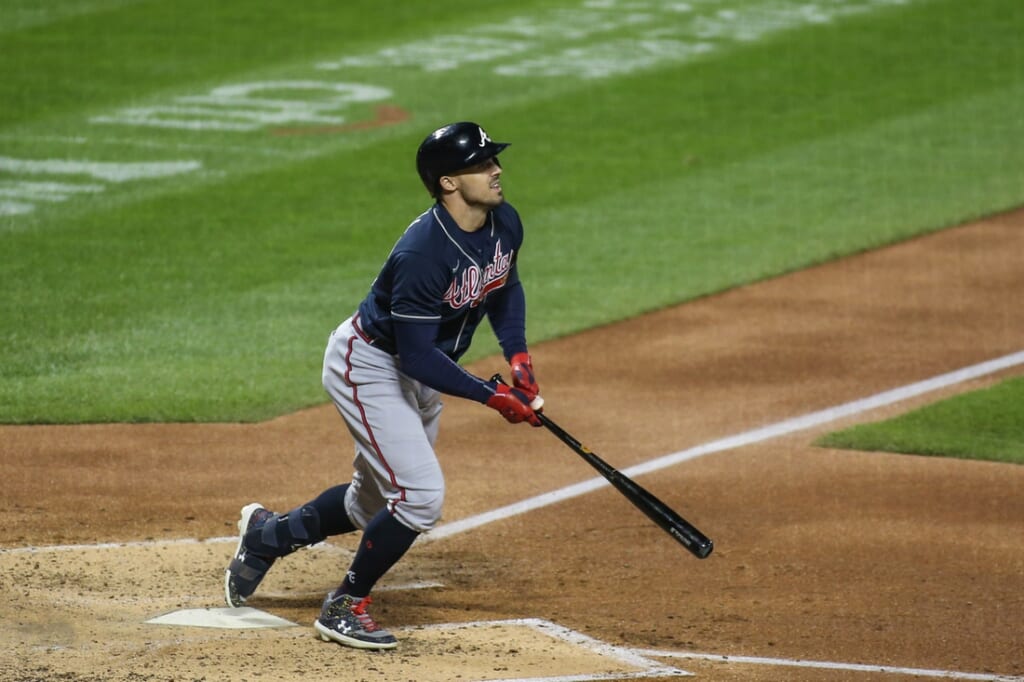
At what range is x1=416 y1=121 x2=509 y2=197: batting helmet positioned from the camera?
5.68 meters

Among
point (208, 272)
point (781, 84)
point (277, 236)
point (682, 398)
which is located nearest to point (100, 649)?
point (682, 398)

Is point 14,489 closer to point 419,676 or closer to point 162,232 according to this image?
point 419,676

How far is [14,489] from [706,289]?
5.22m

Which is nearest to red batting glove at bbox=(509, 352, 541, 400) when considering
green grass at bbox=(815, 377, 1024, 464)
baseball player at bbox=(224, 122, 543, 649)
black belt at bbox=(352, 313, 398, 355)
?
baseball player at bbox=(224, 122, 543, 649)

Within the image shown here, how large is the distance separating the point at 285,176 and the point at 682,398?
4.99 meters

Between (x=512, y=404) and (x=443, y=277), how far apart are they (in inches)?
19.5

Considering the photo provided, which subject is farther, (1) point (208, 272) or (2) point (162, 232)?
(2) point (162, 232)

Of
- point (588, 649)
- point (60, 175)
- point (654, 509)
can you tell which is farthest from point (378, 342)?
point (60, 175)

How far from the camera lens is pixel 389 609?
6.27 metres

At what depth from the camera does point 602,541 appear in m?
7.04

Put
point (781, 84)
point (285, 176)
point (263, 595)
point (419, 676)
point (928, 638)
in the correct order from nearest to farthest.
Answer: point (419, 676), point (928, 638), point (263, 595), point (285, 176), point (781, 84)

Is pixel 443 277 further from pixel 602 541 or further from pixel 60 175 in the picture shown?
pixel 60 175

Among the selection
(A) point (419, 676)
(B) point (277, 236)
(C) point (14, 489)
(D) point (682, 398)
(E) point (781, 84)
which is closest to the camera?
(A) point (419, 676)

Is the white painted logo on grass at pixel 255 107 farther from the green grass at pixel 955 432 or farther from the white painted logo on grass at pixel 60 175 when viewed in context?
the green grass at pixel 955 432
